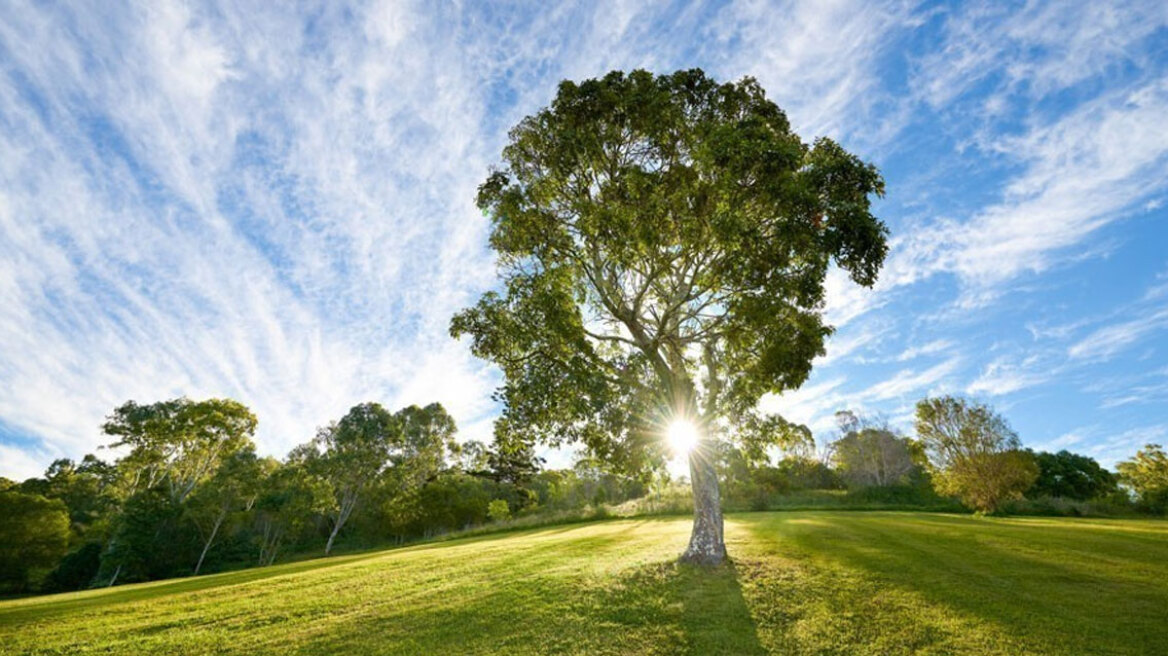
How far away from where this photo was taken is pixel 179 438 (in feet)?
157

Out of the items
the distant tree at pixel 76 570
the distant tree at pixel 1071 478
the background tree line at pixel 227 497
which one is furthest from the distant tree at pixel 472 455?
the distant tree at pixel 1071 478

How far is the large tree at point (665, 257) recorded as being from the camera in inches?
463

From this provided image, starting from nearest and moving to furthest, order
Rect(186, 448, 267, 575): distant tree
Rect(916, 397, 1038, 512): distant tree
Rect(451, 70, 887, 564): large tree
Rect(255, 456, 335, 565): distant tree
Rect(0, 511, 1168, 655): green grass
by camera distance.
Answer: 1. Rect(0, 511, 1168, 655): green grass
2. Rect(451, 70, 887, 564): large tree
3. Rect(916, 397, 1038, 512): distant tree
4. Rect(186, 448, 267, 575): distant tree
5. Rect(255, 456, 335, 565): distant tree

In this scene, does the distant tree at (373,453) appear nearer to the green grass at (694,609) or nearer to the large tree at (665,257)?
the green grass at (694,609)

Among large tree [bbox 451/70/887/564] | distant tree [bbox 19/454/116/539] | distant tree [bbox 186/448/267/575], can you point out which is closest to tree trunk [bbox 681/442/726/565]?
large tree [bbox 451/70/887/564]

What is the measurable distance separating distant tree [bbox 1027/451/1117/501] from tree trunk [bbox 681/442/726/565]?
56280 millimetres

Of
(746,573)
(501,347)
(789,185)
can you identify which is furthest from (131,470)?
(789,185)

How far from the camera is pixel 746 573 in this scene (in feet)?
40.4

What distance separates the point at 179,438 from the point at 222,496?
7329mm

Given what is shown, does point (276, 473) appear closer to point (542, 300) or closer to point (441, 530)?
point (441, 530)

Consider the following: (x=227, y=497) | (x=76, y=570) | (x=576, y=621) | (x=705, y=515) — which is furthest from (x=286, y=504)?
(x=576, y=621)

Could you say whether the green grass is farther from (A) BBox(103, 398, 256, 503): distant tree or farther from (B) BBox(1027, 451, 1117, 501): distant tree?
(B) BBox(1027, 451, 1117, 501): distant tree

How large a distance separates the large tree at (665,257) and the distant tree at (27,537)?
50699 millimetres

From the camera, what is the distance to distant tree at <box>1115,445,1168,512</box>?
1608 inches
